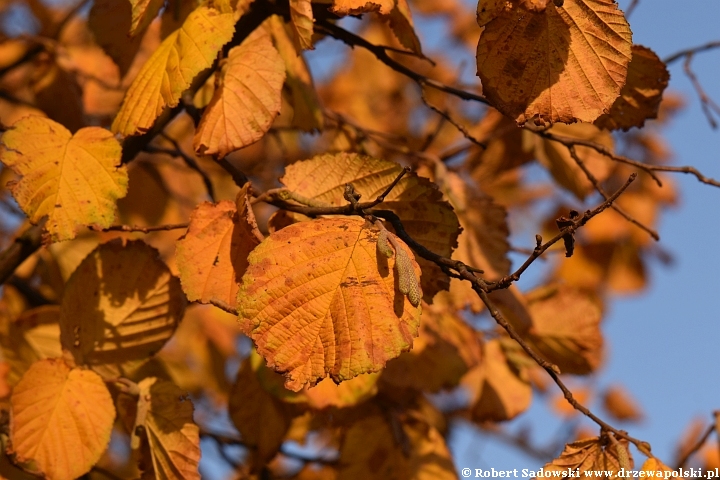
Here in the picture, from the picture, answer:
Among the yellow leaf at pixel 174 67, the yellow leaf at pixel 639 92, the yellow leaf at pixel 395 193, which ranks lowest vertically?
the yellow leaf at pixel 395 193

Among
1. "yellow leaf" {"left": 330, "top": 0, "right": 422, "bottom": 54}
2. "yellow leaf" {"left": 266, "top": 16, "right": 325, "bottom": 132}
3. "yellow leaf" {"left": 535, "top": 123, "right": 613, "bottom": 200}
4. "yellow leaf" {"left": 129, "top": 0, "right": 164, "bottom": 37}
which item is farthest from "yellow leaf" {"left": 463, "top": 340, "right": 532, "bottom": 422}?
"yellow leaf" {"left": 129, "top": 0, "right": 164, "bottom": 37}

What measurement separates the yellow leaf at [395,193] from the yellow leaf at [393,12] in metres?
0.17

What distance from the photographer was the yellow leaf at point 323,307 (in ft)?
2.70

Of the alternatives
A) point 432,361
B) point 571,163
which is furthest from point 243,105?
point 571,163

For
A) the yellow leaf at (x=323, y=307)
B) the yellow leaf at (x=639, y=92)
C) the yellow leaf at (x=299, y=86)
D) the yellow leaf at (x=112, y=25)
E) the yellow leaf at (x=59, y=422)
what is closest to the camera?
the yellow leaf at (x=323, y=307)

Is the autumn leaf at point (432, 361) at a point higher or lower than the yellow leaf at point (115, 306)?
higher

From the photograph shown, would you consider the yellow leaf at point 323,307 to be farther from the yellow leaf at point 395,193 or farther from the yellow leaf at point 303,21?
the yellow leaf at point 303,21

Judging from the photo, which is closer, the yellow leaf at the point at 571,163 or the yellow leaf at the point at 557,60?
the yellow leaf at the point at 557,60

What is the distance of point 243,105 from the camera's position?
972mm

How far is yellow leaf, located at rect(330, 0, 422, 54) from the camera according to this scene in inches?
36.2

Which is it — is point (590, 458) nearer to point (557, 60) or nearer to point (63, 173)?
point (557, 60)

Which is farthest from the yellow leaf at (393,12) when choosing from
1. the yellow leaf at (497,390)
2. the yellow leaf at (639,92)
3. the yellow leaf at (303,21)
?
the yellow leaf at (497,390)

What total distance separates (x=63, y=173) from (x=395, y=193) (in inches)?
15.8

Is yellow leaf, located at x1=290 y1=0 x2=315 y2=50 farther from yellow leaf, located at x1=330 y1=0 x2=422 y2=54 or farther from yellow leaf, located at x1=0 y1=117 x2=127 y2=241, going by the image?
yellow leaf, located at x1=0 y1=117 x2=127 y2=241
